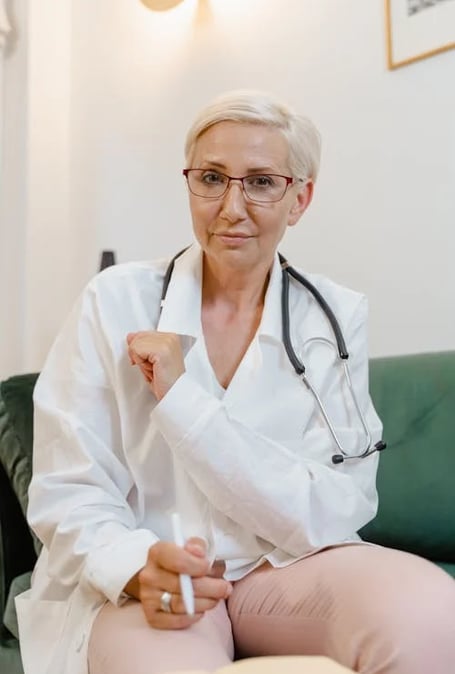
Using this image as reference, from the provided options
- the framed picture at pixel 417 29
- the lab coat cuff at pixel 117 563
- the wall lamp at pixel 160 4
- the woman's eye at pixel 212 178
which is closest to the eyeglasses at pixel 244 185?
the woman's eye at pixel 212 178

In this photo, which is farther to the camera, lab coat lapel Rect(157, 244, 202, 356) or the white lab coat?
lab coat lapel Rect(157, 244, 202, 356)

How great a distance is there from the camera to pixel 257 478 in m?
0.95

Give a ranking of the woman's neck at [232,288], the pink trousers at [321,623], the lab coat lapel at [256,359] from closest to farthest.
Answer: the pink trousers at [321,623] < the lab coat lapel at [256,359] < the woman's neck at [232,288]

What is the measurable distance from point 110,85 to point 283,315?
1534mm

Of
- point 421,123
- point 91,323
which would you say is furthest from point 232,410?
point 421,123

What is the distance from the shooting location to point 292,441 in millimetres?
1077

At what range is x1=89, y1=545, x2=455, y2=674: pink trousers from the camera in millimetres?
751

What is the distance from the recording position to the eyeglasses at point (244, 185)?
112 cm

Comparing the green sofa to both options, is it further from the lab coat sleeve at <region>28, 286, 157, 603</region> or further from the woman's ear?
the woman's ear

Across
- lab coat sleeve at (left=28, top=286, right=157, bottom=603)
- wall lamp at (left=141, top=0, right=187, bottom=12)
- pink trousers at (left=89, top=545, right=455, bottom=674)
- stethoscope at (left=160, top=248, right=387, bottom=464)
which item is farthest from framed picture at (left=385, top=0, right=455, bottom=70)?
pink trousers at (left=89, top=545, right=455, bottom=674)

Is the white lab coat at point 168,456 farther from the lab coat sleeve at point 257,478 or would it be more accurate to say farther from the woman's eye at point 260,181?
the woman's eye at point 260,181

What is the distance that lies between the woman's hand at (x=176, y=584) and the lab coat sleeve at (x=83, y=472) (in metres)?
0.06

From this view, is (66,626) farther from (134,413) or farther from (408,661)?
(408,661)

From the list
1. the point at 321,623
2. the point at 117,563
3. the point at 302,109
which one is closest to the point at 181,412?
the point at 117,563
